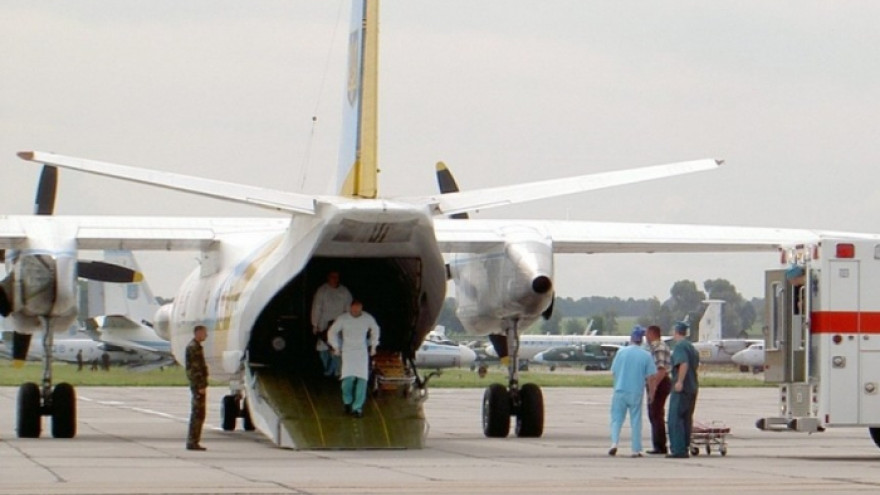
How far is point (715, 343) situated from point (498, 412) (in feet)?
231

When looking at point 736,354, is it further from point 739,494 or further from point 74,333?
point 739,494

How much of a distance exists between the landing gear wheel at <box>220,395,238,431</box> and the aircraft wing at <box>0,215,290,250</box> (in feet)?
8.82

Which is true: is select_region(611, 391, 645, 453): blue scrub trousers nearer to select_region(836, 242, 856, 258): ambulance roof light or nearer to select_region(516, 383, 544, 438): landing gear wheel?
select_region(836, 242, 856, 258): ambulance roof light

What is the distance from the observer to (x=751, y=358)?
84.3 meters

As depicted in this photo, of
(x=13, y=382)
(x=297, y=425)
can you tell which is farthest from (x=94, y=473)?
(x=13, y=382)

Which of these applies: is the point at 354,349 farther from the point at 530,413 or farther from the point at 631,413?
the point at 530,413

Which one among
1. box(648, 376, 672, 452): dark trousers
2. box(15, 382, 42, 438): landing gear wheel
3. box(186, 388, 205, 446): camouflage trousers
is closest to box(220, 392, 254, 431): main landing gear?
box(15, 382, 42, 438): landing gear wheel

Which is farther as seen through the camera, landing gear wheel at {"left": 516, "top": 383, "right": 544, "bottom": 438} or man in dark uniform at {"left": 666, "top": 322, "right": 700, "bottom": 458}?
landing gear wheel at {"left": 516, "top": 383, "right": 544, "bottom": 438}

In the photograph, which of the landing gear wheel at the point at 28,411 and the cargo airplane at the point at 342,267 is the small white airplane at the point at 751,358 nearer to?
the cargo airplane at the point at 342,267

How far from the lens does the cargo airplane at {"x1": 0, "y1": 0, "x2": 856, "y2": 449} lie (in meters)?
18.9

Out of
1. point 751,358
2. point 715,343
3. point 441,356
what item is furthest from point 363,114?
point 715,343

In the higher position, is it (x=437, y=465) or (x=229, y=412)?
(x=229, y=412)

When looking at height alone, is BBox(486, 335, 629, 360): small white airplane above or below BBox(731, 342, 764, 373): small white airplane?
above

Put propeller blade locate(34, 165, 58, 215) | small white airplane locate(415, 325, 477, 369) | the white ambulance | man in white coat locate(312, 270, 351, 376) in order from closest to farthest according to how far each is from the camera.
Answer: the white ambulance, man in white coat locate(312, 270, 351, 376), propeller blade locate(34, 165, 58, 215), small white airplane locate(415, 325, 477, 369)
